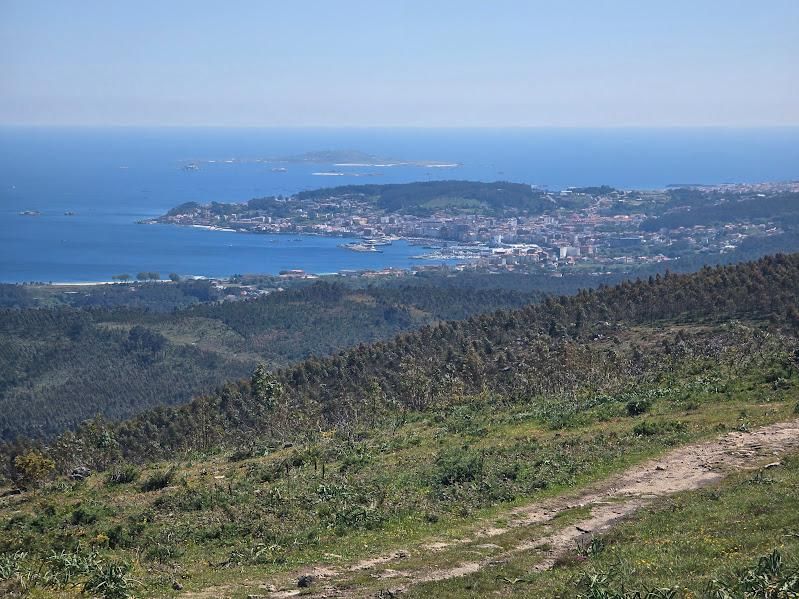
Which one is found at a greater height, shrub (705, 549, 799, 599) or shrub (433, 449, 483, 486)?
shrub (705, 549, 799, 599)

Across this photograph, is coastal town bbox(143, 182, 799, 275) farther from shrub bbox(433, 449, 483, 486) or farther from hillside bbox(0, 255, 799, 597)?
shrub bbox(433, 449, 483, 486)

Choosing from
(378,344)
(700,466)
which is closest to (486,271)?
(378,344)

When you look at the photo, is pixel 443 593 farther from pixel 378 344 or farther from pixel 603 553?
pixel 378 344

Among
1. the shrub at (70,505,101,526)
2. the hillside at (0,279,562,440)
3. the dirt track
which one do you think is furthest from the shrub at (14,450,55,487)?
the hillside at (0,279,562,440)

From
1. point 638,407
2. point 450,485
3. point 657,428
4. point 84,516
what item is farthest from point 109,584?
point 638,407

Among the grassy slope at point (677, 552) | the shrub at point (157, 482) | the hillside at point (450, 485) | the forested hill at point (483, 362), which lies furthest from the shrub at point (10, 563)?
the forested hill at point (483, 362)

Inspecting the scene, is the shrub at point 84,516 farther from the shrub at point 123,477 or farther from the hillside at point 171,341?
the hillside at point 171,341
